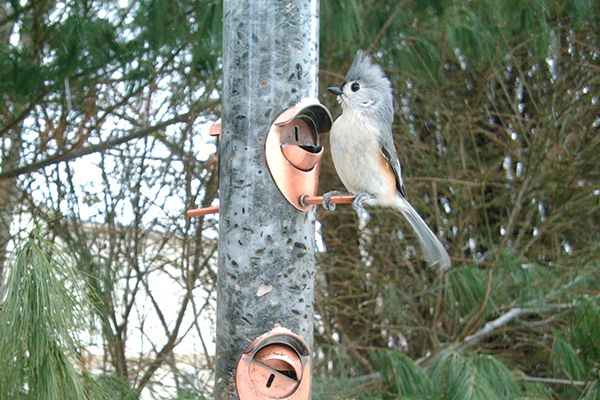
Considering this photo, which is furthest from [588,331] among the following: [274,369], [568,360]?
[274,369]

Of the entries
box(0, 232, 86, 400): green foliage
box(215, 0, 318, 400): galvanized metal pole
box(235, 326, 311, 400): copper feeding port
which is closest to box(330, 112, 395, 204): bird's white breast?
box(215, 0, 318, 400): galvanized metal pole

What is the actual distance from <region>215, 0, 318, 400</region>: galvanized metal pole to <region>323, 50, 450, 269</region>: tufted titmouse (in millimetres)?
115

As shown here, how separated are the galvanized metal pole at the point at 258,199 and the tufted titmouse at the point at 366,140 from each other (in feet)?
0.38

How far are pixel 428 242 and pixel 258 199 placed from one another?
46 centimetres

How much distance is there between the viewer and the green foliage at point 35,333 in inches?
61.0

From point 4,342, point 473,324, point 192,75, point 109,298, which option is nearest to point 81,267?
point 109,298

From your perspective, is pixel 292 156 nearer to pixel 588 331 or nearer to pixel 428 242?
pixel 428 242

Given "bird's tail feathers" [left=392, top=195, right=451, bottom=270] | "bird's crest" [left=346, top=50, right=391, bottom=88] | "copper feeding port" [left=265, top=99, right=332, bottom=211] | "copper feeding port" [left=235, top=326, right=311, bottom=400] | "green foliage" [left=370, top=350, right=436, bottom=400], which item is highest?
"bird's crest" [left=346, top=50, right=391, bottom=88]

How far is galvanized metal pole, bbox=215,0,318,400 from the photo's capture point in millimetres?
1687

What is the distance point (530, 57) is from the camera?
3479mm

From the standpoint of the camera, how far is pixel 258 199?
1.72 meters

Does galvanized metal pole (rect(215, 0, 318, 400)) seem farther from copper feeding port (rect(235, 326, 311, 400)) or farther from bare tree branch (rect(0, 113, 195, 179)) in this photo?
bare tree branch (rect(0, 113, 195, 179))

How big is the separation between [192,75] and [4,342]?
163 centimetres

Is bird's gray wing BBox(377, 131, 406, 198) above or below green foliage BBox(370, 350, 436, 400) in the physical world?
above
